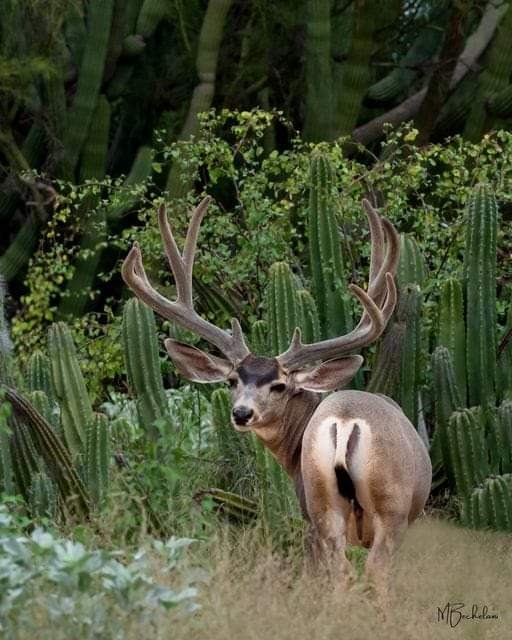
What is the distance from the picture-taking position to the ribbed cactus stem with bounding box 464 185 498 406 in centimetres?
1017

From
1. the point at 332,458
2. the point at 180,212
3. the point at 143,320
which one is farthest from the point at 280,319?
the point at 180,212

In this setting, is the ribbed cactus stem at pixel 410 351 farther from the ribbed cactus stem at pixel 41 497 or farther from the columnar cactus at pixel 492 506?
the ribbed cactus stem at pixel 41 497

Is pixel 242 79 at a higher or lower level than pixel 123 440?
higher

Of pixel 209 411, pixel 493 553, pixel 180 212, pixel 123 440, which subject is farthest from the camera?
pixel 180 212

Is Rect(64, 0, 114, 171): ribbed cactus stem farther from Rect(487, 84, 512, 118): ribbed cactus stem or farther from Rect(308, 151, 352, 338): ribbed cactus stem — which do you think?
Rect(308, 151, 352, 338): ribbed cactus stem

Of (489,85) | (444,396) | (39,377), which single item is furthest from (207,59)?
(444,396)

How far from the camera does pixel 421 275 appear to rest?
34.3 ft

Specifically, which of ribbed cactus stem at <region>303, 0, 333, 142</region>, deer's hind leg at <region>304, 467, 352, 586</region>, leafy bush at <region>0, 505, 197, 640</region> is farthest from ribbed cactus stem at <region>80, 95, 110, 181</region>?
leafy bush at <region>0, 505, 197, 640</region>

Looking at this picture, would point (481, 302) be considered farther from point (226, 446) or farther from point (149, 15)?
point (149, 15)

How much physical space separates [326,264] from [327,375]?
2.40 m

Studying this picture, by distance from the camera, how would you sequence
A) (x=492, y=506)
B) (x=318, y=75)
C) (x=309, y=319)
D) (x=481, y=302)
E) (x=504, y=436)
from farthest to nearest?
(x=318, y=75) < (x=481, y=302) < (x=309, y=319) < (x=504, y=436) < (x=492, y=506)

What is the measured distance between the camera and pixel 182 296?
8859 mm

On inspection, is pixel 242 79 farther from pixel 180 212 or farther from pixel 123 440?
pixel 123 440

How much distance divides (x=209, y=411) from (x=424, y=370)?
1.77 m
